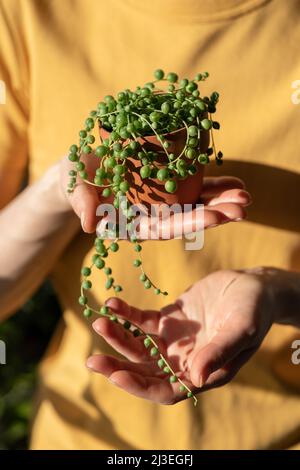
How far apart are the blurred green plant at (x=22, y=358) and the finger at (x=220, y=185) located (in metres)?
1.80

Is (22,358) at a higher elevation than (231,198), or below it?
below

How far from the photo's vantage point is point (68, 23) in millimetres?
1328

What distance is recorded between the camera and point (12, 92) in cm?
135

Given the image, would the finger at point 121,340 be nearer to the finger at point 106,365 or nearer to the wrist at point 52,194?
the finger at point 106,365

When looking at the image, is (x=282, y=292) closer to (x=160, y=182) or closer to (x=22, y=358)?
(x=160, y=182)

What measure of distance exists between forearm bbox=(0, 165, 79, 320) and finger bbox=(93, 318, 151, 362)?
0.26m

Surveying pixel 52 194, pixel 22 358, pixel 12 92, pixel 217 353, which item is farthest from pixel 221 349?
pixel 22 358

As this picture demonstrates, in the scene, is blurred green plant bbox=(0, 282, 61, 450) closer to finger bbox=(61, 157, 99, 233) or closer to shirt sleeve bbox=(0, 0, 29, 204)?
shirt sleeve bbox=(0, 0, 29, 204)

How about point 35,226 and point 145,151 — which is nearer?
point 145,151

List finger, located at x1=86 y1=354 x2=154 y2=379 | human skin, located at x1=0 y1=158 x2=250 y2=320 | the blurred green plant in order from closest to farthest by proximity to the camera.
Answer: finger, located at x1=86 y1=354 x2=154 y2=379 → human skin, located at x1=0 y1=158 x2=250 y2=320 → the blurred green plant

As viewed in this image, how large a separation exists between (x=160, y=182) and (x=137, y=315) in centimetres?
30

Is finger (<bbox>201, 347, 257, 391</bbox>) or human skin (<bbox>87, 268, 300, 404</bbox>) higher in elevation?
human skin (<bbox>87, 268, 300, 404</bbox>)

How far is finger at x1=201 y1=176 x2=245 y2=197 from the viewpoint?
120cm

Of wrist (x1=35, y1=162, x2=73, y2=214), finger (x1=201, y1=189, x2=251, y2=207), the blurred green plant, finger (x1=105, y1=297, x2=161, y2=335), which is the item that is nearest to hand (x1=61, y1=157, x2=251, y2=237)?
finger (x1=201, y1=189, x2=251, y2=207)
